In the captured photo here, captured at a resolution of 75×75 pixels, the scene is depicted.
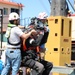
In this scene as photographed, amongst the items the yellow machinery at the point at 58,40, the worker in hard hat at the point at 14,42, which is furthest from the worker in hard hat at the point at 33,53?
the yellow machinery at the point at 58,40

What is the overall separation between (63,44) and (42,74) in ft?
13.8

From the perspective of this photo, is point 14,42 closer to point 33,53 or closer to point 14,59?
point 14,59

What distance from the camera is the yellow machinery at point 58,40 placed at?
11.2 metres

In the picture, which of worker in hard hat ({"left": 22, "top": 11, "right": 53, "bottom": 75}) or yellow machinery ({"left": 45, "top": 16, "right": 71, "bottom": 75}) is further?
yellow machinery ({"left": 45, "top": 16, "right": 71, "bottom": 75})

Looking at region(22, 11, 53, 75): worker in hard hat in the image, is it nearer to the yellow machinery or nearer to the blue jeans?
the blue jeans

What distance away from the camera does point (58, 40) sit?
11156 millimetres

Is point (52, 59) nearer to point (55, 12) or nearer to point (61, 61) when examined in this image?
point (61, 61)

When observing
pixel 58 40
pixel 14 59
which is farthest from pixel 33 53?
pixel 58 40

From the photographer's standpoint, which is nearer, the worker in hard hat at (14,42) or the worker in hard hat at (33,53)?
the worker in hard hat at (14,42)

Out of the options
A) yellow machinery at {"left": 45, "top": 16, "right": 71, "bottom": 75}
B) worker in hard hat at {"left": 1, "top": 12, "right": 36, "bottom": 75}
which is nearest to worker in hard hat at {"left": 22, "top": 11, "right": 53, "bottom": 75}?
worker in hard hat at {"left": 1, "top": 12, "right": 36, "bottom": 75}

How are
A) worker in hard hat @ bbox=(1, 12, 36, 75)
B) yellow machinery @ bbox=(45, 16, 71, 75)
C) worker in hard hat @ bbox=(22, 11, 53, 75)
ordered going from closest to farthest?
worker in hard hat @ bbox=(1, 12, 36, 75)
worker in hard hat @ bbox=(22, 11, 53, 75)
yellow machinery @ bbox=(45, 16, 71, 75)

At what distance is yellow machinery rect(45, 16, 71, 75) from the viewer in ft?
36.6

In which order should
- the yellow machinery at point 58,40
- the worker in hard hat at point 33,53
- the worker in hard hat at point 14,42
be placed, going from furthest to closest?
the yellow machinery at point 58,40 < the worker in hard hat at point 33,53 < the worker in hard hat at point 14,42

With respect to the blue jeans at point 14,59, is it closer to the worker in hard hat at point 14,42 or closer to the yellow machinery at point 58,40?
the worker in hard hat at point 14,42
